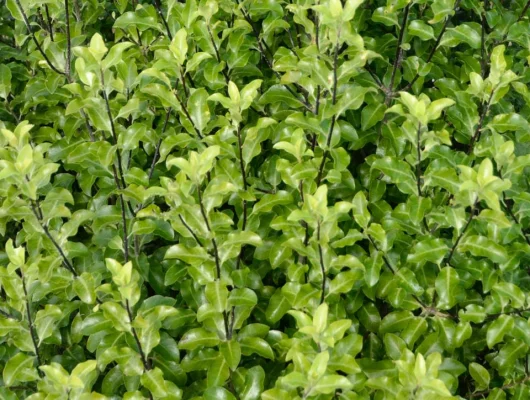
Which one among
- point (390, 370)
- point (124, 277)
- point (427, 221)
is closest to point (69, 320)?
point (124, 277)

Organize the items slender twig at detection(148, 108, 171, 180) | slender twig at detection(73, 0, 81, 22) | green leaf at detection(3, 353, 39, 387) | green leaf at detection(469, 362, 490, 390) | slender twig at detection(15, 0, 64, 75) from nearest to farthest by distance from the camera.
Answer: green leaf at detection(3, 353, 39, 387) → green leaf at detection(469, 362, 490, 390) → slender twig at detection(148, 108, 171, 180) → slender twig at detection(15, 0, 64, 75) → slender twig at detection(73, 0, 81, 22)

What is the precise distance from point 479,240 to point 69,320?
4.62 ft

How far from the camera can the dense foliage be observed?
1.82m

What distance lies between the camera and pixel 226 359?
1.86 metres

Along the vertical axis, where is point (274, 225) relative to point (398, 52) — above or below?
below

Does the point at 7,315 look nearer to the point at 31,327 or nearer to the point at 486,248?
the point at 31,327

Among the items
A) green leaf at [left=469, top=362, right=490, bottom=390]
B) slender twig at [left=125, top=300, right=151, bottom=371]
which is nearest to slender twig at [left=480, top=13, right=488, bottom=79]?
green leaf at [left=469, top=362, right=490, bottom=390]

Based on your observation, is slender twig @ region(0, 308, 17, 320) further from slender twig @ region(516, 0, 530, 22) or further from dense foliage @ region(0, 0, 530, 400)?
slender twig @ region(516, 0, 530, 22)

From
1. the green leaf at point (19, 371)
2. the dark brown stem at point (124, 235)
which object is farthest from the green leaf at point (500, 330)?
the green leaf at point (19, 371)

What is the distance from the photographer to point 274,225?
1.90 metres

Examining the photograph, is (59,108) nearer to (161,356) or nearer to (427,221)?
(161,356)

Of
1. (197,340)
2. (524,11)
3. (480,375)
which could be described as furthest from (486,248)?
(524,11)

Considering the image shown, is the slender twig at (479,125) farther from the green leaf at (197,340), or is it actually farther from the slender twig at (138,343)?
the slender twig at (138,343)

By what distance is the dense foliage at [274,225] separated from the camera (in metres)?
1.82
